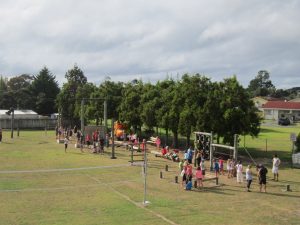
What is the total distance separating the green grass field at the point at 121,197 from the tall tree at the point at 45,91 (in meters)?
55.9

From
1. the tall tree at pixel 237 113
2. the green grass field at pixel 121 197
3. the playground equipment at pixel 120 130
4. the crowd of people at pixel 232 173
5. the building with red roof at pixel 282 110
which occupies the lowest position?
the green grass field at pixel 121 197

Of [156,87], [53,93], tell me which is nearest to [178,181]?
[156,87]

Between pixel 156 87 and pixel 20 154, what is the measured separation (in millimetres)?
18232

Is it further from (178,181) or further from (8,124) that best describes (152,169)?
(8,124)

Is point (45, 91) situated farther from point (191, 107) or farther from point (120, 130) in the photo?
point (191, 107)

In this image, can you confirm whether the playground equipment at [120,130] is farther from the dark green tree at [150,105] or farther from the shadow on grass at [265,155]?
the shadow on grass at [265,155]

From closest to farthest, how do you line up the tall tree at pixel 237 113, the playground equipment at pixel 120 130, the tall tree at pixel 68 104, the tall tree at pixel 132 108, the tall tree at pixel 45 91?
the tall tree at pixel 237 113 < the tall tree at pixel 132 108 < the playground equipment at pixel 120 130 < the tall tree at pixel 68 104 < the tall tree at pixel 45 91

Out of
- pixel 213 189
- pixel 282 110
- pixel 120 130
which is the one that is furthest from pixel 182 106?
pixel 282 110

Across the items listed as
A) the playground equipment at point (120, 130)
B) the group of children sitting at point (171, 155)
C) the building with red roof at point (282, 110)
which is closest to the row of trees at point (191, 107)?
the playground equipment at point (120, 130)

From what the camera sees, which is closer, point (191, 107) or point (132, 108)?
point (191, 107)

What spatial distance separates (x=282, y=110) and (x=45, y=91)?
56.5 metres

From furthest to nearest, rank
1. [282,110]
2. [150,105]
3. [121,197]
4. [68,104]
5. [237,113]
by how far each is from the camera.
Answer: [282,110] < [68,104] < [150,105] < [237,113] < [121,197]

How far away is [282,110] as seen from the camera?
360 feet

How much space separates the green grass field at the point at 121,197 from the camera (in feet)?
66.6
